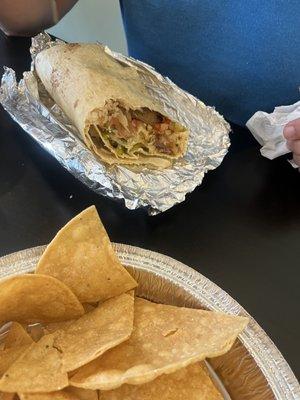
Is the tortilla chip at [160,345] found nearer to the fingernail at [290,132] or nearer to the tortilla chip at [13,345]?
the tortilla chip at [13,345]

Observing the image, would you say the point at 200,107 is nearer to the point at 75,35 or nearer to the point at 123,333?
the point at 123,333

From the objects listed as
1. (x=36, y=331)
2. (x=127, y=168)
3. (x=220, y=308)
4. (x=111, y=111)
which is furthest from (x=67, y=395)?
(x=111, y=111)

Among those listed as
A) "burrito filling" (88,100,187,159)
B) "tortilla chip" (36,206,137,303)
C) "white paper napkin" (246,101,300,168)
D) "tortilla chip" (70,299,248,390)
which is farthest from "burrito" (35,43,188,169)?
"tortilla chip" (70,299,248,390)

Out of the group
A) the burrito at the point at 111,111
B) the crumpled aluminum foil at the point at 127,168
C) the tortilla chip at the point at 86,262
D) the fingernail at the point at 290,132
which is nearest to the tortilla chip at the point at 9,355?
the tortilla chip at the point at 86,262

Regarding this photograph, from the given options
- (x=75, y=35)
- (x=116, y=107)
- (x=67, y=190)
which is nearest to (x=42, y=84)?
(x=116, y=107)

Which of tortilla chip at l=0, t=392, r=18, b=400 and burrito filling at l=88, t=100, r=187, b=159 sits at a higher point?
burrito filling at l=88, t=100, r=187, b=159

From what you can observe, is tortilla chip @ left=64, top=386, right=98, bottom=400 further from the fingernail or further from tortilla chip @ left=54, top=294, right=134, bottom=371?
the fingernail
